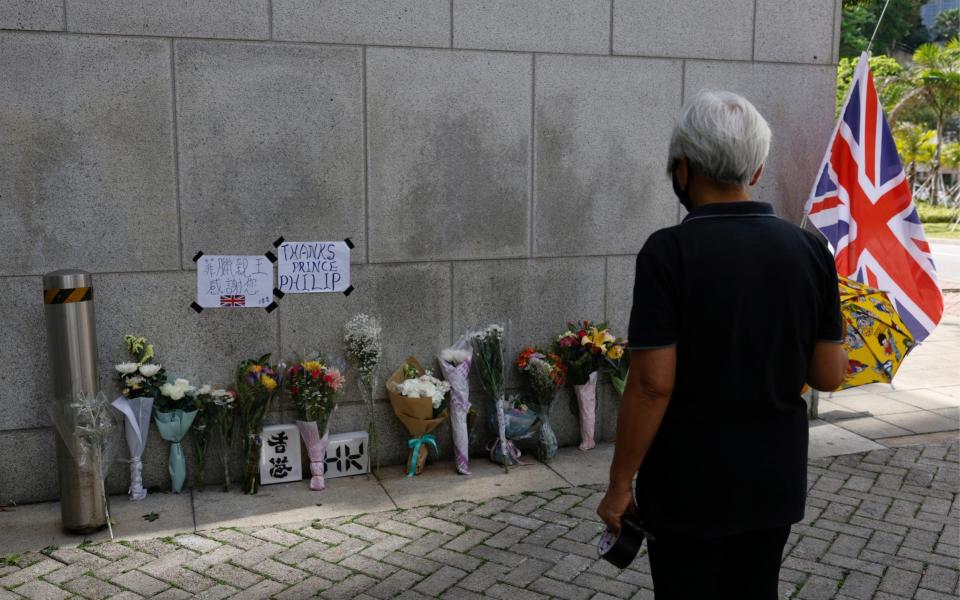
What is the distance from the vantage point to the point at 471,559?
4.18 metres

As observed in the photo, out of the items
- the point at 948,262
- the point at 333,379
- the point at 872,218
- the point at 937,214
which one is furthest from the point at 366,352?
the point at 937,214

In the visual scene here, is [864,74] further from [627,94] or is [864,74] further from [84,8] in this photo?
[84,8]

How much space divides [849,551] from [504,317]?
2.49 m

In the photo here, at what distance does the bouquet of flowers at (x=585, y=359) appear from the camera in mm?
5727

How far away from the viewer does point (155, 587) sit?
152 inches

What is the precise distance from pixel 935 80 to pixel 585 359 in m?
30.6

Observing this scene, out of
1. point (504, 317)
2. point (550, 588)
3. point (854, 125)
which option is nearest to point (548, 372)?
point (504, 317)

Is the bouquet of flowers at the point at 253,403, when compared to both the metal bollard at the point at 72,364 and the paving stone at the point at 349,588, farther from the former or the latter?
the paving stone at the point at 349,588

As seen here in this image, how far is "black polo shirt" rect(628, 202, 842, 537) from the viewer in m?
2.21

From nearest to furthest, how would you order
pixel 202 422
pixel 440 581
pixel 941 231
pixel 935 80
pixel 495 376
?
pixel 440 581
pixel 202 422
pixel 495 376
pixel 941 231
pixel 935 80

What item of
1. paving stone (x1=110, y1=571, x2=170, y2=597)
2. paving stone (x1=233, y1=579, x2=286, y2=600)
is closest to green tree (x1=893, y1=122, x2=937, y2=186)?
paving stone (x1=233, y1=579, x2=286, y2=600)

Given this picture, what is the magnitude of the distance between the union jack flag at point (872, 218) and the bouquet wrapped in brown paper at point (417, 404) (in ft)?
10.2

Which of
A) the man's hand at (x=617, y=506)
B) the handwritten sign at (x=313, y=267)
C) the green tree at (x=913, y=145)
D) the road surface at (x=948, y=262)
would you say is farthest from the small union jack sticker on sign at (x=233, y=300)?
the green tree at (x=913, y=145)

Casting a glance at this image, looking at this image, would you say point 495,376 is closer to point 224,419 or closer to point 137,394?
point 224,419
